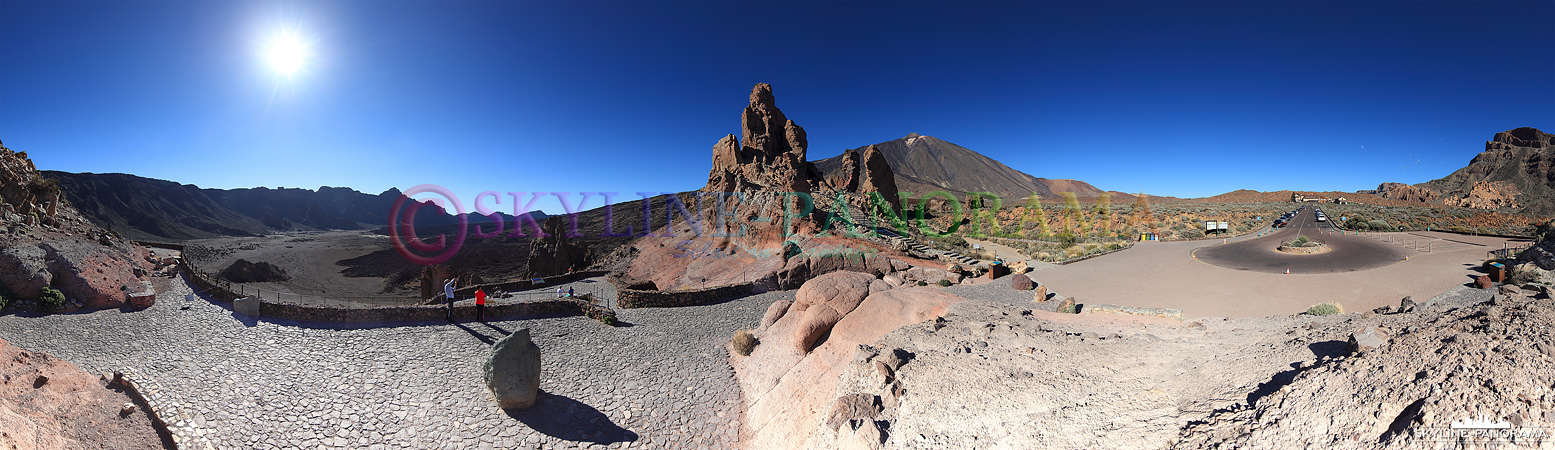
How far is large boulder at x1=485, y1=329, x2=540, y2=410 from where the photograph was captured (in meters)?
7.71

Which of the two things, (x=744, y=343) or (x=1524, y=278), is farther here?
(x=744, y=343)

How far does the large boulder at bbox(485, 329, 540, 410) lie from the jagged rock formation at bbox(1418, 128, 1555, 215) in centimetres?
7342

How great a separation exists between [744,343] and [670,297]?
16.9ft

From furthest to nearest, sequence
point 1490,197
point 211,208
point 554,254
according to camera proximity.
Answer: point 211,208, point 1490,197, point 554,254

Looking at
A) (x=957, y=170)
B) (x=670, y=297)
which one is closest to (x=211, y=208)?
(x=670, y=297)

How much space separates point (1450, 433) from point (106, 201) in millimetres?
125354

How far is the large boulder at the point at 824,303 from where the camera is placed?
882cm

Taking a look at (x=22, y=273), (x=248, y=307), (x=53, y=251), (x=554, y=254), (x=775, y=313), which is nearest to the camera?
(x=22, y=273)

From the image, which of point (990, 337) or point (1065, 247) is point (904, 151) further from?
point (990, 337)

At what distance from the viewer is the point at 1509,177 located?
57.1m

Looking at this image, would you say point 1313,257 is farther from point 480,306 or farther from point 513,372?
point 480,306

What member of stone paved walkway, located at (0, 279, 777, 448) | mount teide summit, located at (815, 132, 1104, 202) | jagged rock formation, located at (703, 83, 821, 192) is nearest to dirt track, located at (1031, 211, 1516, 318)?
stone paved walkway, located at (0, 279, 777, 448)

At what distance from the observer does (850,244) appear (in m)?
19.4

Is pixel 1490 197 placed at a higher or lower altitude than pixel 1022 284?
higher
